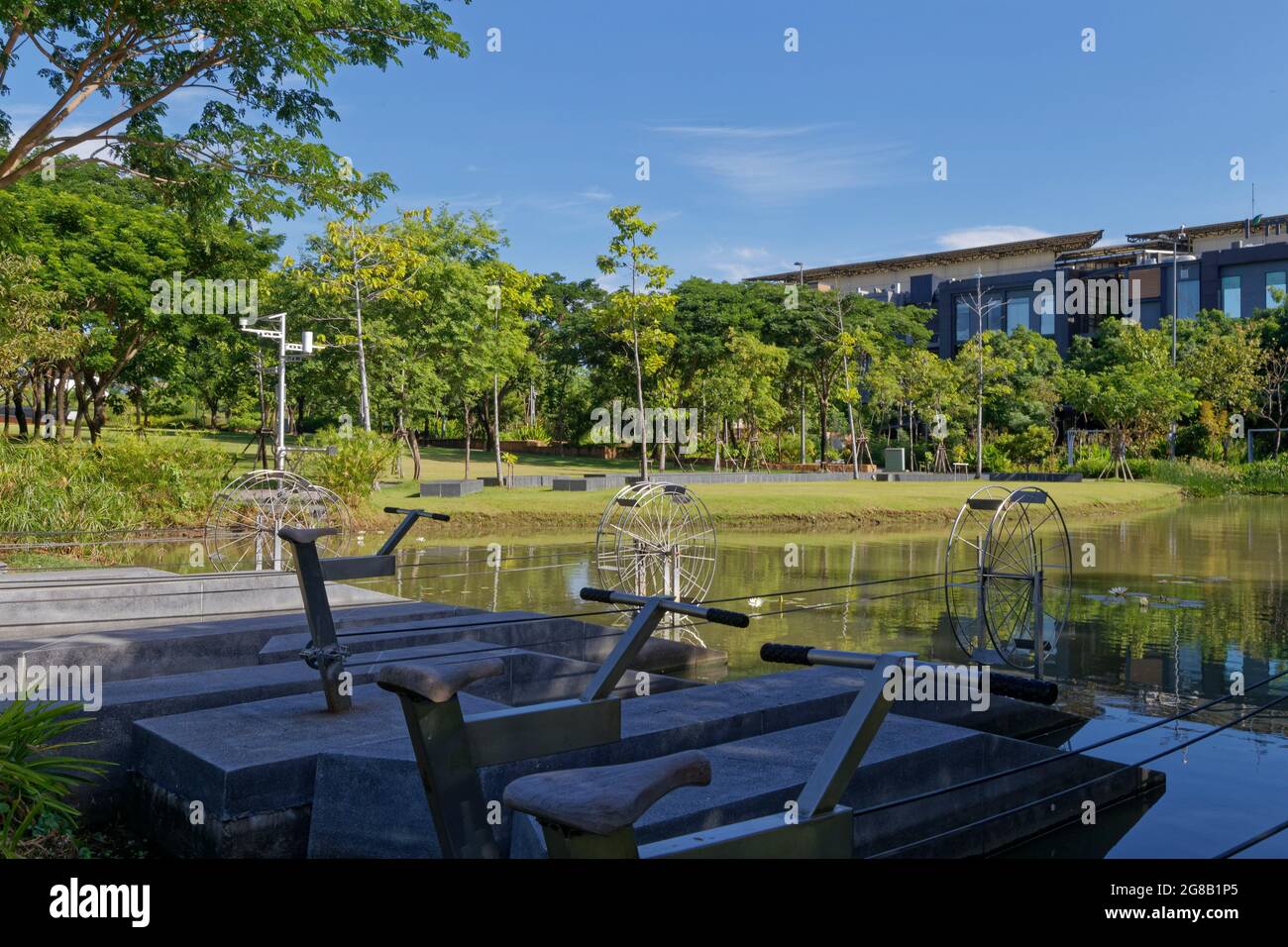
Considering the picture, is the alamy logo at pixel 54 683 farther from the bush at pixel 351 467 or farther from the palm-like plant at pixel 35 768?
the bush at pixel 351 467

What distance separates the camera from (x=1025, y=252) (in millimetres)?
70312

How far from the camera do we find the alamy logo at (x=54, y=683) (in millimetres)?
5691

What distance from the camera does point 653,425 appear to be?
143 ft

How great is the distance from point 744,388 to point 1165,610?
28.4m

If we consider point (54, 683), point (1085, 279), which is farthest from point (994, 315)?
point (54, 683)

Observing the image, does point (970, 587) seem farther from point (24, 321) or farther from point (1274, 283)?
point (1274, 283)

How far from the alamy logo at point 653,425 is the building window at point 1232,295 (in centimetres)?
2960

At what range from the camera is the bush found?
20.6 meters

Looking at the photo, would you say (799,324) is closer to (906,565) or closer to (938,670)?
(906,565)

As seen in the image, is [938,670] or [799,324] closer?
[938,670]

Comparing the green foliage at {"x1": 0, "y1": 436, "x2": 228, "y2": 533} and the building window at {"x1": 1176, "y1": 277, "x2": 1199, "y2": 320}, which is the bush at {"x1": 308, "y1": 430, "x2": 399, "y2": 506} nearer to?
the green foliage at {"x1": 0, "y1": 436, "x2": 228, "y2": 533}

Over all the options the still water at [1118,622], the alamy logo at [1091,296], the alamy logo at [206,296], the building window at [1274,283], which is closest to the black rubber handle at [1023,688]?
the still water at [1118,622]
